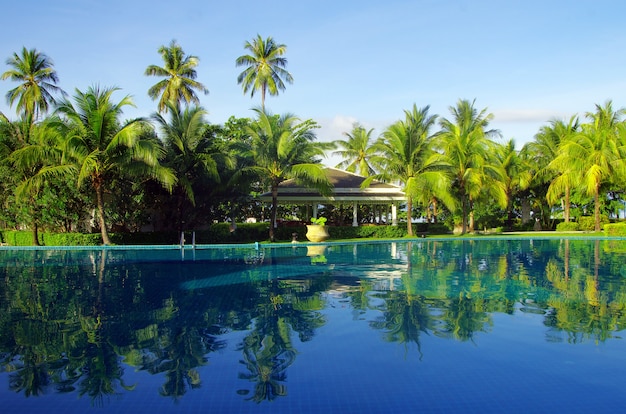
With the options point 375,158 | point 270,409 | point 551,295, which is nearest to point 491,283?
point 551,295

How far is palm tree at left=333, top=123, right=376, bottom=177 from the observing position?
41.9 metres

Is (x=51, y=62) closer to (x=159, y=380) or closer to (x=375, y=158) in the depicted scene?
(x=375, y=158)

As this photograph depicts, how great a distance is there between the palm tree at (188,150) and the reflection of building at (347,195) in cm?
537

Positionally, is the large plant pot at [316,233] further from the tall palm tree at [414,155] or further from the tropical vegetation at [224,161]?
the tall palm tree at [414,155]

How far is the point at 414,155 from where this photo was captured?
87.5 ft

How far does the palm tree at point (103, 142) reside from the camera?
18828 millimetres

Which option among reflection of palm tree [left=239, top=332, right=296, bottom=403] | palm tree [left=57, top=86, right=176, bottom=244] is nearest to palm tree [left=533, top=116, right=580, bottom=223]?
palm tree [left=57, top=86, right=176, bottom=244]

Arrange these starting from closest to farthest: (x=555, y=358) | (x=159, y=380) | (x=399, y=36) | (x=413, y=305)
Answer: (x=159, y=380) → (x=555, y=358) → (x=413, y=305) → (x=399, y=36)

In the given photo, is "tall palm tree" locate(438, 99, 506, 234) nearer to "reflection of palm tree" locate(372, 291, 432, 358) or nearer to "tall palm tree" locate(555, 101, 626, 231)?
"tall palm tree" locate(555, 101, 626, 231)

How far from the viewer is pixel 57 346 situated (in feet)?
20.4

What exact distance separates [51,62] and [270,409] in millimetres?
31309

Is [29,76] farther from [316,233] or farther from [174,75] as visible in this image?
[316,233]

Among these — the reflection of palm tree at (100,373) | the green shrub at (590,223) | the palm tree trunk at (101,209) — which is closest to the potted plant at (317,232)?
the palm tree trunk at (101,209)

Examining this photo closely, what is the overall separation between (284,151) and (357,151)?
19632 mm
